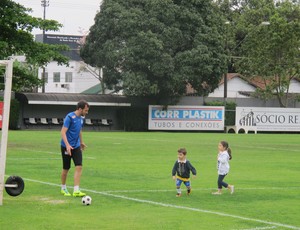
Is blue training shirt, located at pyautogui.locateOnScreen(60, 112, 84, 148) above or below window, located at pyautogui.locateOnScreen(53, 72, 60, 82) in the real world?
below

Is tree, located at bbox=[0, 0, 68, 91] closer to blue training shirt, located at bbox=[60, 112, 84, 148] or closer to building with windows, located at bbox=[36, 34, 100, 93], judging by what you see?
blue training shirt, located at bbox=[60, 112, 84, 148]

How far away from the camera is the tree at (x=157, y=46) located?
6188cm

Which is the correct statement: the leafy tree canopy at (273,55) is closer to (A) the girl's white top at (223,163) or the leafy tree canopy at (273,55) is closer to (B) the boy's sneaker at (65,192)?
(A) the girl's white top at (223,163)

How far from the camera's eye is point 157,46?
200 ft

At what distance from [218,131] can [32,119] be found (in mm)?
15871

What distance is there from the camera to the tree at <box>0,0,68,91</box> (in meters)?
31.4

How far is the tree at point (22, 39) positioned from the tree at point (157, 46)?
2887 centimetres

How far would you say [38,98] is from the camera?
61.2 m

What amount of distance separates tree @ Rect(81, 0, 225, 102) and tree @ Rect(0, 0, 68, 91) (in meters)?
28.9

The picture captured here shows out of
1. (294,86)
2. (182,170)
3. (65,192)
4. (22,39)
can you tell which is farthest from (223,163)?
(294,86)

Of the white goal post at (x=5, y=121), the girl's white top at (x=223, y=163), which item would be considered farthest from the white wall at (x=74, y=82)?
the white goal post at (x=5, y=121)

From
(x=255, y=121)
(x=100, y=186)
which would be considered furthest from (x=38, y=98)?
(x=100, y=186)

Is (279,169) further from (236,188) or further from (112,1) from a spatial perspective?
(112,1)

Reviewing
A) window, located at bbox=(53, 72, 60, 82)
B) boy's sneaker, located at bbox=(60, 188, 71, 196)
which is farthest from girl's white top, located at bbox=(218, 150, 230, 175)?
window, located at bbox=(53, 72, 60, 82)
